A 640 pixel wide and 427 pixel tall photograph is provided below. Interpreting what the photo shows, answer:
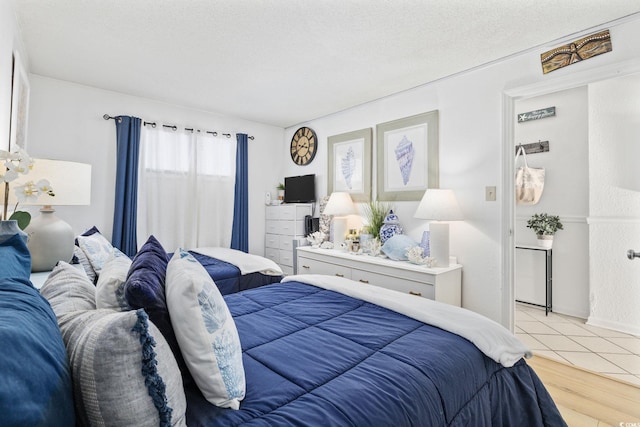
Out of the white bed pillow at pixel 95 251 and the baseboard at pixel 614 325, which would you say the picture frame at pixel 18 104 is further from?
the baseboard at pixel 614 325

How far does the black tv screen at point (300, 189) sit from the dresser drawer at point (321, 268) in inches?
36.7

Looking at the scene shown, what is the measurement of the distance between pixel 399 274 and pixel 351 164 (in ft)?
5.44

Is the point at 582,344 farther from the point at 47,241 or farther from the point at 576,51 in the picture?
the point at 47,241

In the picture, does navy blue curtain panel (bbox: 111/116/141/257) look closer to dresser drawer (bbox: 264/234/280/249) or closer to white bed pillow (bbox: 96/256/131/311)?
dresser drawer (bbox: 264/234/280/249)

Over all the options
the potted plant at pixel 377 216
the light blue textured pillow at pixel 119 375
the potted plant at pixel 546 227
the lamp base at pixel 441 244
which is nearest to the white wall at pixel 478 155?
the lamp base at pixel 441 244

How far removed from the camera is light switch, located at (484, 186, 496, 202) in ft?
8.86

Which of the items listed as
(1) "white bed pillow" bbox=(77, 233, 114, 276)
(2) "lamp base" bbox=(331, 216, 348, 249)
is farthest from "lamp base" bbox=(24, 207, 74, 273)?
(2) "lamp base" bbox=(331, 216, 348, 249)

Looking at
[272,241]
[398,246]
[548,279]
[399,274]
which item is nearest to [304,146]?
[272,241]

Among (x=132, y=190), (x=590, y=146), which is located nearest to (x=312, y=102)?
(x=132, y=190)

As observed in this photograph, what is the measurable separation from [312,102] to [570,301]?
12.0 ft

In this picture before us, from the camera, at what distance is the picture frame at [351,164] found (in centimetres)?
376

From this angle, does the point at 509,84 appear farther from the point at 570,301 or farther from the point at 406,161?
the point at 570,301

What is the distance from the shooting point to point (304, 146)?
181 inches

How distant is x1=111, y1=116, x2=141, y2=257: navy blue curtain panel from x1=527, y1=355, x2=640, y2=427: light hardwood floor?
3.95 meters
